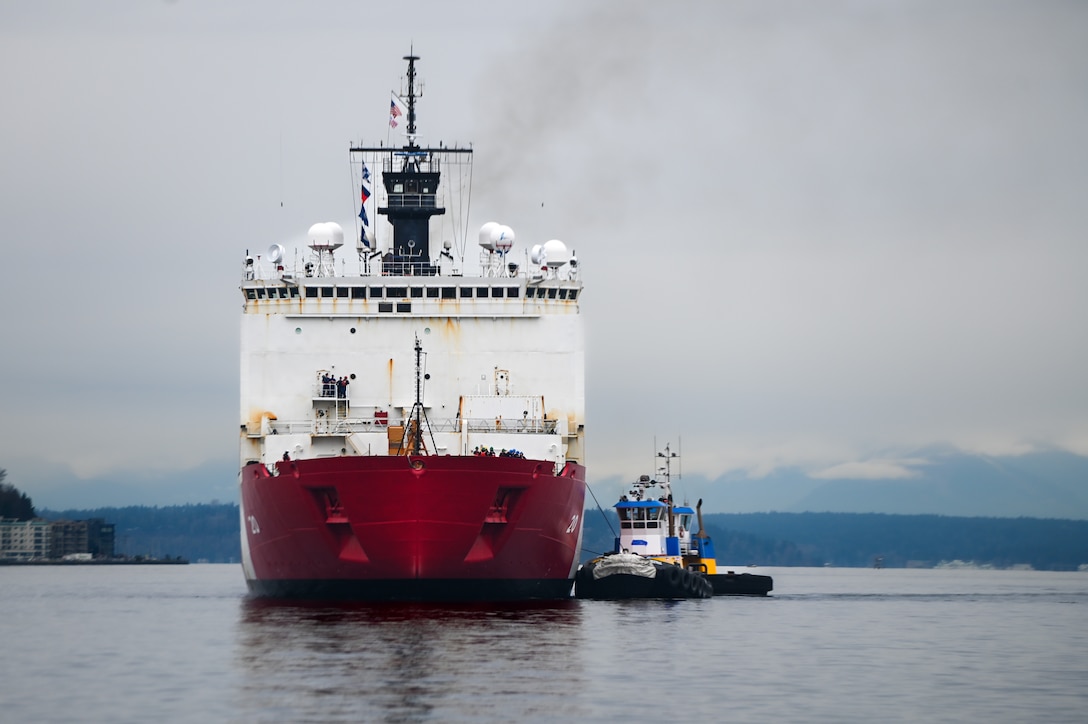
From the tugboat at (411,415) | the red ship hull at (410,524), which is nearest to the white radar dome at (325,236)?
the tugboat at (411,415)

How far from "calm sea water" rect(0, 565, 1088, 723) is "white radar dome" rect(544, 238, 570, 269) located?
1116cm

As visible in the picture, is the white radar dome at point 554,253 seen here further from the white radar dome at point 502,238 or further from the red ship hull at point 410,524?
the red ship hull at point 410,524

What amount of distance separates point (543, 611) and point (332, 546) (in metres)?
5.90

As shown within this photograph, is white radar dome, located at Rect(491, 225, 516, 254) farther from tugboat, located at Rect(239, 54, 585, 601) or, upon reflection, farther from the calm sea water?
the calm sea water

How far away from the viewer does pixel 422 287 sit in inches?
2026

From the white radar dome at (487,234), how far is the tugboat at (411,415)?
57 millimetres

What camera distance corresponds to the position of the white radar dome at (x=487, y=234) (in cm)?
5406

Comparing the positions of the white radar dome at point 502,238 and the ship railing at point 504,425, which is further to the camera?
the white radar dome at point 502,238

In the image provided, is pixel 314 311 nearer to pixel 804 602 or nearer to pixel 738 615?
pixel 738 615

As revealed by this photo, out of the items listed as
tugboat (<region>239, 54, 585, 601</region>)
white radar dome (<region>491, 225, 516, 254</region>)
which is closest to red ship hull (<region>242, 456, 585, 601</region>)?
tugboat (<region>239, 54, 585, 601</region>)

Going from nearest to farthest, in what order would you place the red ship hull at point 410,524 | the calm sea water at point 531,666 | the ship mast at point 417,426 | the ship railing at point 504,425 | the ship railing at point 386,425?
the calm sea water at point 531,666, the red ship hull at point 410,524, the ship mast at point 417,426, the ship railing at point 386,425, the ship railing at point 504,425

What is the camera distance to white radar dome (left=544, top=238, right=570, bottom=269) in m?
53.8

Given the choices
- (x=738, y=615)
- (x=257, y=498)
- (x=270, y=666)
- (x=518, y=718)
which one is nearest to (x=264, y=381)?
(x=257, y=498)

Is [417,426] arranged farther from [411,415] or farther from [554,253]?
[554,253]
